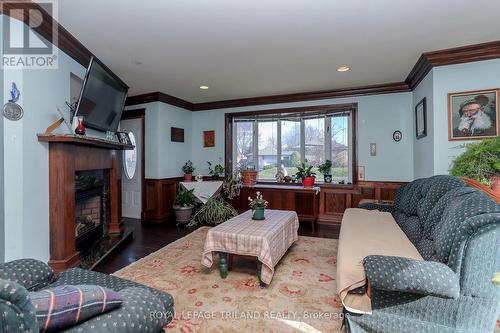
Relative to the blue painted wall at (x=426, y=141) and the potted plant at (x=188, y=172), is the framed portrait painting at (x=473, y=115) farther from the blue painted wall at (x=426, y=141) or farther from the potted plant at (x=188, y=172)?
the potted plant at (x=188, y=172)

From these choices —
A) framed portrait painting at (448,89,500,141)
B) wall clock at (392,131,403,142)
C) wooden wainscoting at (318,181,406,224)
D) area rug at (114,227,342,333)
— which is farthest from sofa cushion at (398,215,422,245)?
wall clock at (392,131,403,142)

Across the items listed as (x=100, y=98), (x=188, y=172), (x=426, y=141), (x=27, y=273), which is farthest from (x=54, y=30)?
(x=426, y=141)

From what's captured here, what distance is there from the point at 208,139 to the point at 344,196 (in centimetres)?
302

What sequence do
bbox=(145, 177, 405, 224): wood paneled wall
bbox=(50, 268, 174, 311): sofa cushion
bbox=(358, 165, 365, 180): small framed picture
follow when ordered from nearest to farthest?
bbox=(50, 268, 174, 311): sofa cushion
bbox=(145, 177, 405, 224): wood paneled wall
bbox=(358, 165, 365, 180): small framed picture

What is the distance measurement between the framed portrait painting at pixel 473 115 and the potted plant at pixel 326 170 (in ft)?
6.26

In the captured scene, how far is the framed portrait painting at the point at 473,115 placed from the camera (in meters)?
2.80

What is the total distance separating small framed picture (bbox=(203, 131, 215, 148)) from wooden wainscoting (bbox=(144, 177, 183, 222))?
3.59ft

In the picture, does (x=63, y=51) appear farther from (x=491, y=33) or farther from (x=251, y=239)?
(x=491, y=33)

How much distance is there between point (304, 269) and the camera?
2.71m

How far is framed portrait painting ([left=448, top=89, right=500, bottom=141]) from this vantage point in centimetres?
280

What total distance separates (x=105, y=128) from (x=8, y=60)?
143 cm

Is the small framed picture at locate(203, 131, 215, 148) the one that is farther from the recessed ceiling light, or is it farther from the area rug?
the recessed ceiling light

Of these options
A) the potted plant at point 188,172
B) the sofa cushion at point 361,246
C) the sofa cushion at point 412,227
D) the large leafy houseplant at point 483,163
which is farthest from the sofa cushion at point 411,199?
the potted plant at point 188,172
